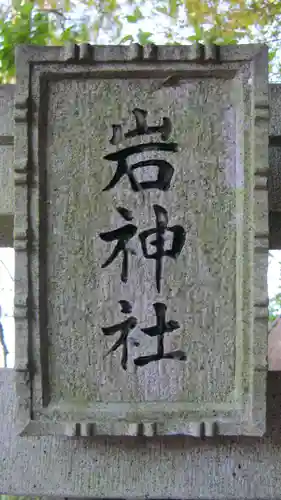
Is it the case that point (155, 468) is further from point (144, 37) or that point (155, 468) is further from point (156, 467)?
point (144, 37)

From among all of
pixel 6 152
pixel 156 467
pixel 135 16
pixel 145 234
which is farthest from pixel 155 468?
pixel 135 16

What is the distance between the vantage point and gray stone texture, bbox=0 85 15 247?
2.08m

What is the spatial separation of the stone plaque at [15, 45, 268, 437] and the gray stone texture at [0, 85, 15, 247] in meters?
0.25

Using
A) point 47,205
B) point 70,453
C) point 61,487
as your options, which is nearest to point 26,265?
point 47,205

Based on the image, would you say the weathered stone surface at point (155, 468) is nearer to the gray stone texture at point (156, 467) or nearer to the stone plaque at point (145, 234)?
the gray stone texture at point (156, 467)

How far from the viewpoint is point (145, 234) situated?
186cm

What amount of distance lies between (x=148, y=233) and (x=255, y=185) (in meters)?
0.44

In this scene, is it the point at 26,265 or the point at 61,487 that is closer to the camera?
the point at 26,265

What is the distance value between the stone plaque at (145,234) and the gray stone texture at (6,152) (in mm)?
245

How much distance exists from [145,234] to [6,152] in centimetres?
75

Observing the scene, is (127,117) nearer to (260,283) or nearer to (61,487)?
(260,283)

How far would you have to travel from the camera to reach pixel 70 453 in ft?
6.82

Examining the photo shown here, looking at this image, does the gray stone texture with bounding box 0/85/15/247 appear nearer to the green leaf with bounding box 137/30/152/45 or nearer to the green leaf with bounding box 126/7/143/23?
the green leaf with bounding box 137/30/152/45

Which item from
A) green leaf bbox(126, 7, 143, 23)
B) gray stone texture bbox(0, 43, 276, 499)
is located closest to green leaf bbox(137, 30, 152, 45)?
green leaf bbox(126, 7, 143, 23)
